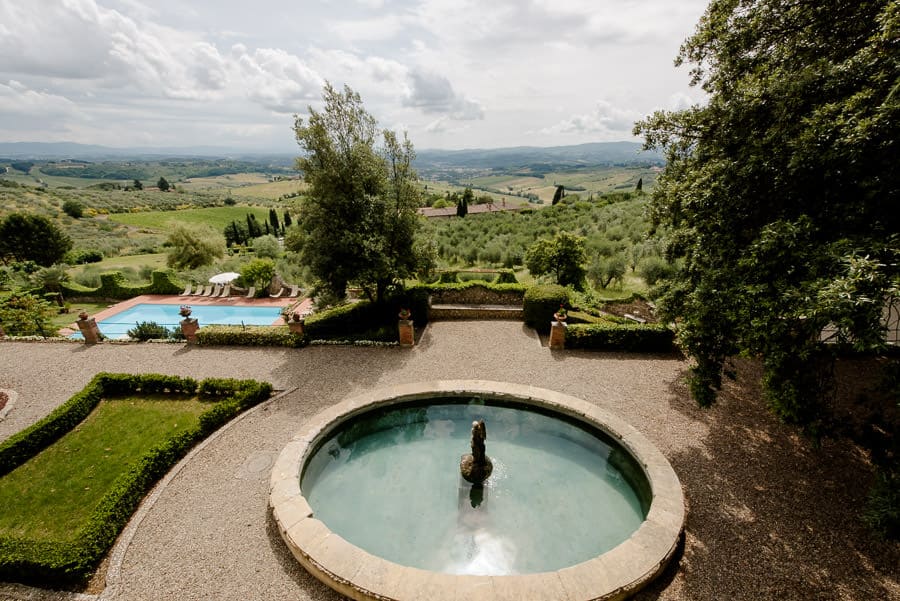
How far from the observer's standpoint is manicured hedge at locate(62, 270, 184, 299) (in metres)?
25.5

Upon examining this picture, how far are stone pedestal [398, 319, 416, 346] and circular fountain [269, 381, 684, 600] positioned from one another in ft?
11.8

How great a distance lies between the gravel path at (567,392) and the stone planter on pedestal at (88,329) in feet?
3.46

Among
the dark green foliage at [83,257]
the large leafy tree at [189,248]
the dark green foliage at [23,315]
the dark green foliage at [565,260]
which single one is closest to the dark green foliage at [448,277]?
the dark green foliage at [565,260]

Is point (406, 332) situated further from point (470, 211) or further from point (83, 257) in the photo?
point (470, 211)

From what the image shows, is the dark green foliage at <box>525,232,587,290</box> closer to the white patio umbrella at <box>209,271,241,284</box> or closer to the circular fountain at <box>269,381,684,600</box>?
the circular fountain at <box>269,381,684,600</box>

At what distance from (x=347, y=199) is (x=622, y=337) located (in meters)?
11.8

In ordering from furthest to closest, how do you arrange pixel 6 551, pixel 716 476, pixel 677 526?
pixel 716 476, pixel 677 526, pixel 6 551

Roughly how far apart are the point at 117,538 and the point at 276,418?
4.01m

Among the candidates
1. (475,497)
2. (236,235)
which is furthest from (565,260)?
(236,235)

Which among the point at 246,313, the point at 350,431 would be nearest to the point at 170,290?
the point at 246,313

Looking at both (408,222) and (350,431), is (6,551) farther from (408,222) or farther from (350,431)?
(408,222)

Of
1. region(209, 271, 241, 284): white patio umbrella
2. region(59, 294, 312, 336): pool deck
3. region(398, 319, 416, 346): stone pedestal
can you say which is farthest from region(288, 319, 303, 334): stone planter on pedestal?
region(209, 271, 241, 284): white patio umbrella

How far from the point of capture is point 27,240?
124 feet

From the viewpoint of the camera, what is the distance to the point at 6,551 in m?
6.81
